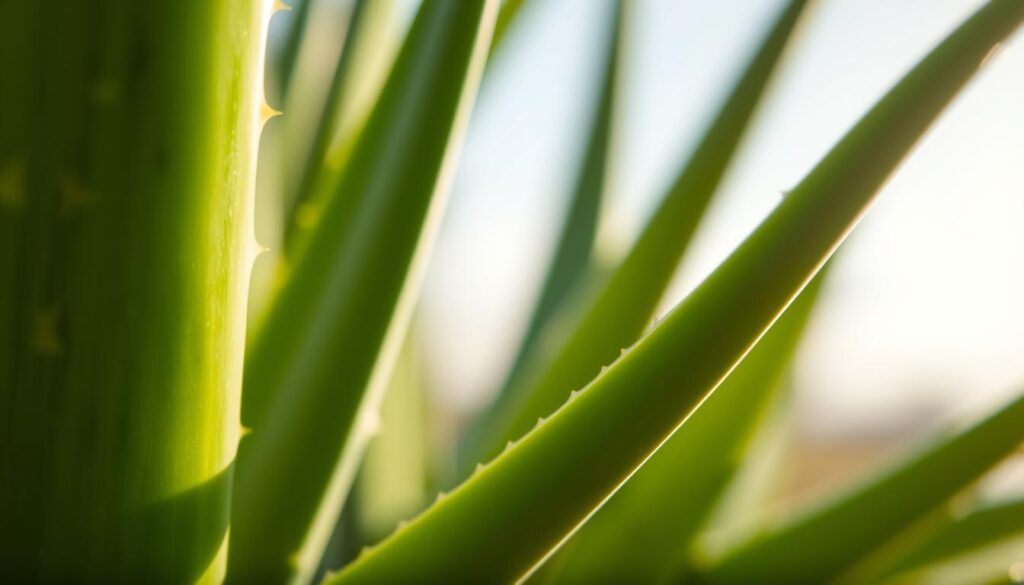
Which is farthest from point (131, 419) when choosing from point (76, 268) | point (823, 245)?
point (823, 245)

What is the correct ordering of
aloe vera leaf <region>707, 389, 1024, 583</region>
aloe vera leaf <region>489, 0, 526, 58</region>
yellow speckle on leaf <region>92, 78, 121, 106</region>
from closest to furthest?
yellow speckle on leaf <region>92, 78, 121, 106</region>, aloe vera leaf <region>707, 389, 1024, 583</region>, aloe vera leaf <region>489, 0, 526, 58</region>

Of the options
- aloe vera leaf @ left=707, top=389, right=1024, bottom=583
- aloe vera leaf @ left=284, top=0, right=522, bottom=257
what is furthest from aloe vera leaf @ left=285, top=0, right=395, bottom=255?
aloe vera leaf @ left=707, top=389, right=1024, bottom=583

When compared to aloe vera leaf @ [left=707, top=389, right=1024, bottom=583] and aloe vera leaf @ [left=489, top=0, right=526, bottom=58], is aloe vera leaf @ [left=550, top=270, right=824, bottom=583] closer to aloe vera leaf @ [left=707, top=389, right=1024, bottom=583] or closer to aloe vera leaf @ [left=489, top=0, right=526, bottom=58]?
aloe vera leaf @ [left=707, top=389, right=1024, bottom=583]

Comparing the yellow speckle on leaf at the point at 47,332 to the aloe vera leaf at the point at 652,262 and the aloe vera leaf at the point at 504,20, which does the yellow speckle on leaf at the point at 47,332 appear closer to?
the aloe vera leaf at the point at 652,262

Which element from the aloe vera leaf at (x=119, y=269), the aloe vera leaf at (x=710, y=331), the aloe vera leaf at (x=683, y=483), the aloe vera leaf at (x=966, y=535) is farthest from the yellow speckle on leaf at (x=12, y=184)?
the aloe vera leaf at (x=966, y=535)

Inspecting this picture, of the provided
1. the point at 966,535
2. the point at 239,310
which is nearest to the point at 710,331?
the point at 239,310

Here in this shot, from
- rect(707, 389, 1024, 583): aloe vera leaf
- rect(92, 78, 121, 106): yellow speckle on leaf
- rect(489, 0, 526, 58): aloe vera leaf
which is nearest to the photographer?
rect(92, 78, 121, 106): yellow speckle on leaf
